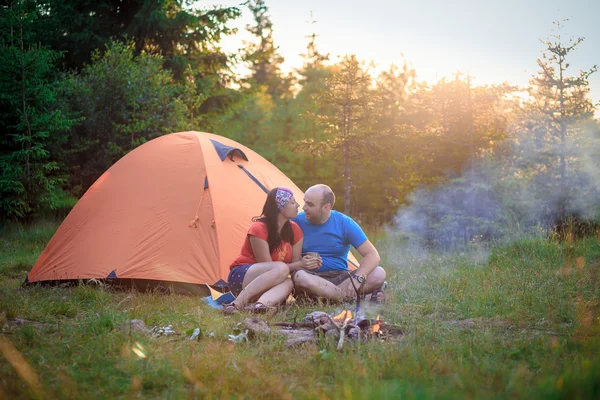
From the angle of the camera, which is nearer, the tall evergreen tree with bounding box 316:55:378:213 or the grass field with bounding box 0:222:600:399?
the grass field with bounding box 0:222:600:399

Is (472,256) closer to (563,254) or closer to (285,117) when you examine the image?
(563,254)

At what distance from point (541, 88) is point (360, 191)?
8.77m

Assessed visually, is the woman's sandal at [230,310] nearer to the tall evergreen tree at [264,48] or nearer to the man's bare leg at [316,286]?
the man's bare leg at [316,286]

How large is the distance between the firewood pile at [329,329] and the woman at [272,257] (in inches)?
30.6

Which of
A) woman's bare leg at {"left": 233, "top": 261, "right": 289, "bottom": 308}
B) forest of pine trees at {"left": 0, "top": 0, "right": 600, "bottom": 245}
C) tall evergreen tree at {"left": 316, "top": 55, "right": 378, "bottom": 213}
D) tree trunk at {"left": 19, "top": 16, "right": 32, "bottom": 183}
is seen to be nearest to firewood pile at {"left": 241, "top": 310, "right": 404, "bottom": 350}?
woman's bare leg at {"left": 233, "top": 261, "right": 289, "bottom": 308}

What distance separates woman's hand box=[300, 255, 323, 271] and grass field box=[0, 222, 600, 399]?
0.41m

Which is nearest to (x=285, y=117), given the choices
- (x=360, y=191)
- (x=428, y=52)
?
(x=360, y=191)

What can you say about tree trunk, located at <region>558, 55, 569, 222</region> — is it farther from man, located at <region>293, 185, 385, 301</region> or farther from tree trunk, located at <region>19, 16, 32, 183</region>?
tree trunk, located at <region>19, 16, 32, 183</region>

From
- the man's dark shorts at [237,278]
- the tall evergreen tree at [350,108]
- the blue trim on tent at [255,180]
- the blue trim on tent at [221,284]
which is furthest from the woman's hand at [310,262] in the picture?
the tall evergreen tree at [350,108]

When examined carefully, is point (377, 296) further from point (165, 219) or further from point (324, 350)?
point (165, 219)

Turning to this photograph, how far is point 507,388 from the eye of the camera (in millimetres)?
2787

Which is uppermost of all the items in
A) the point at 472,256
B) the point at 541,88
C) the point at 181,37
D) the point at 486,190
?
Result: the point at 181,37

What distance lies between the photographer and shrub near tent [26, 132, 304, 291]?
6.15 metres

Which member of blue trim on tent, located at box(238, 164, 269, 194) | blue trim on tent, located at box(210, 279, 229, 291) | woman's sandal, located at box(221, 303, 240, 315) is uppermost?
blue trim on tent, located at box(238, 164, 269, 194)
